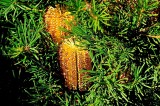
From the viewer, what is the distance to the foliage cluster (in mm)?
576

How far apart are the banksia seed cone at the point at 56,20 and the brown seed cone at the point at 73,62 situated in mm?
22

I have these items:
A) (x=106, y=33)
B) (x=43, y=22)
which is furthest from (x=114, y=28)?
(x=43, y=22)

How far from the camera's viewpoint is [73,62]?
598 millimetres

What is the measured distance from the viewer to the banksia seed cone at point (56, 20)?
0.59 m

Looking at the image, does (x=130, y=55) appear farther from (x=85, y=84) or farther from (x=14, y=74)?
(x=14, y=74)

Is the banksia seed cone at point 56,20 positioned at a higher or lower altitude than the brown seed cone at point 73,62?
higher

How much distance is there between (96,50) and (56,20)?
0.09 m

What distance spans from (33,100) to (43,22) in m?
0.16

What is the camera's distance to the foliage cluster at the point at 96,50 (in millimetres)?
576

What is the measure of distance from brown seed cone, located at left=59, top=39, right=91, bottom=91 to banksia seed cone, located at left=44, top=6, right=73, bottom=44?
22 mm

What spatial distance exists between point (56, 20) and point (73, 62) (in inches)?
3.0

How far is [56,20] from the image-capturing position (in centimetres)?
59

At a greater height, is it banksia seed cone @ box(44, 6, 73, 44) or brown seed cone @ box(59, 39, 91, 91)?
banksia seed cone @ box(44, 6, 73, 44)

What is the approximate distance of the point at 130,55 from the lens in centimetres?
62
